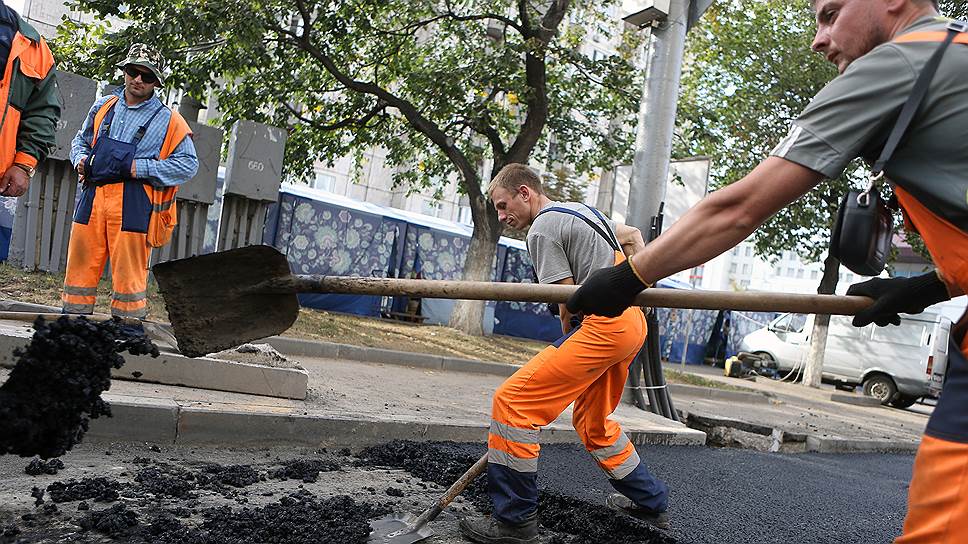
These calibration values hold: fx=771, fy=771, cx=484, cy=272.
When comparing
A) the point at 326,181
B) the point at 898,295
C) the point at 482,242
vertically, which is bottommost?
the point at 898,295

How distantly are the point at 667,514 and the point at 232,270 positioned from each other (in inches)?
98.7

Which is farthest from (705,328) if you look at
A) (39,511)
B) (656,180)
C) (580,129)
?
(39,511)

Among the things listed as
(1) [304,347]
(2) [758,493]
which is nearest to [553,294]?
(2) [758,493]

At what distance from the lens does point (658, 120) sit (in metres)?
8.25

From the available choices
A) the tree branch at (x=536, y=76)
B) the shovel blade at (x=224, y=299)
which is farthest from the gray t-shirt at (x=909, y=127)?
the tree branch at (x=536, y=76)

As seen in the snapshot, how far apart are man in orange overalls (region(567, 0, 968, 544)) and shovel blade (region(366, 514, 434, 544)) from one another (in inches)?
72.1

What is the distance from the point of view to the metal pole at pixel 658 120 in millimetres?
8195

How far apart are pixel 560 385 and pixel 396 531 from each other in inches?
37.7

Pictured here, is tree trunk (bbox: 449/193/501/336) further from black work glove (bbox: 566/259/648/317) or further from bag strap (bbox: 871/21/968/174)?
bag strap (bbox: 871/21/968/174)

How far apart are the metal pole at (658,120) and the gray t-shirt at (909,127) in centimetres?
644

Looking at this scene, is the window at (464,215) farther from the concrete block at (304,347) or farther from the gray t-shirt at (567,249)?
the gray t-shirt at (567,249)

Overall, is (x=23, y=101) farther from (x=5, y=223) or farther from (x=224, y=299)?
(x=5, y=223)

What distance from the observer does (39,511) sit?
289cm

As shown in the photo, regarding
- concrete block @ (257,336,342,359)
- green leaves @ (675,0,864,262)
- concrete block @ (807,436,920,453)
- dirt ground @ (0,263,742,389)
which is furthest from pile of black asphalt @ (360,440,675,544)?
green leaves @ (675,0,864,262)
